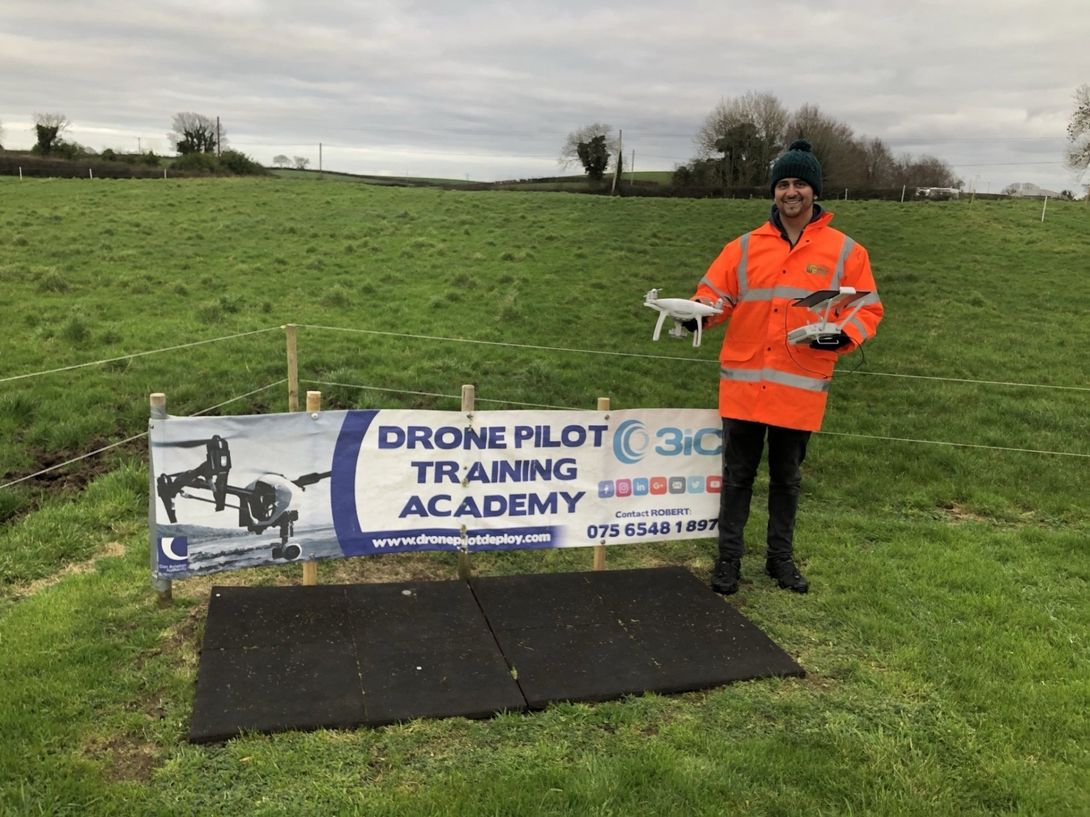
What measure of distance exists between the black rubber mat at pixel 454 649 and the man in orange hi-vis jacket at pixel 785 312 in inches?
30.1

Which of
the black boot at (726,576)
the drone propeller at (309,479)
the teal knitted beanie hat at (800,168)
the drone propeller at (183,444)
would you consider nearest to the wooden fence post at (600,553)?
the black boot at (726,576)

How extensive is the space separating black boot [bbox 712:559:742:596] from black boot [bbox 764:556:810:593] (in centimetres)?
27

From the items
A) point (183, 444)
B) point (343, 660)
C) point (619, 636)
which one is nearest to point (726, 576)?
point (619, 636)

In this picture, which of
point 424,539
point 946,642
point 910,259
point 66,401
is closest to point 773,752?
point 946,642

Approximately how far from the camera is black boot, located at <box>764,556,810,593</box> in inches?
198

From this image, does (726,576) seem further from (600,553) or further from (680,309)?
(680,309)

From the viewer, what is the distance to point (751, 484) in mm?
5105

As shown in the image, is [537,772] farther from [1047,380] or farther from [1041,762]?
[1047,380]

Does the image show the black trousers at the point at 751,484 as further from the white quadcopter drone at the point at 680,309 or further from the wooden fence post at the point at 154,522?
the wooden fence post at the point at 154,522

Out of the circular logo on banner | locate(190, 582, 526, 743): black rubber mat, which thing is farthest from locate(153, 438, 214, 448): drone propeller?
the circular logo on banner

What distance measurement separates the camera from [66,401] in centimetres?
752

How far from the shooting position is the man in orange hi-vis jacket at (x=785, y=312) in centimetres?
455

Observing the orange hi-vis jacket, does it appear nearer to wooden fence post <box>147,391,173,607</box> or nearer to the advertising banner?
the advertising banner

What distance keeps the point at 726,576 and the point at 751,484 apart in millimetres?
627
